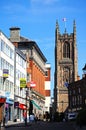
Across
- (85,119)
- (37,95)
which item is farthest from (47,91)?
(85,119)

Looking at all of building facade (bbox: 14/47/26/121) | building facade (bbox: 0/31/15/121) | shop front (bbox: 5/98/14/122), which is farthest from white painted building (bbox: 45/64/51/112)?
shop front (bbox: 5/98/14/122)

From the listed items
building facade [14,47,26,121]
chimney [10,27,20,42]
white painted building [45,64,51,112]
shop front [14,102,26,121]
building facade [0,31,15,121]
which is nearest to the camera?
building facade [0,31,15,121]

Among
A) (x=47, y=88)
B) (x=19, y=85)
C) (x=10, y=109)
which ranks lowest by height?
(x=10, y=109)

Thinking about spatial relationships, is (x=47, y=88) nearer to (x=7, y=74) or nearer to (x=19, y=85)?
(x=19, y=85)

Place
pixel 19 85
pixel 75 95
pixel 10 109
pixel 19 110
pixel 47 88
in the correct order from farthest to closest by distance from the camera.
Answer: pixel 47 88 < pixel 75 95 < pixel 19 110 < pixel 19 85 < pixel 10 109

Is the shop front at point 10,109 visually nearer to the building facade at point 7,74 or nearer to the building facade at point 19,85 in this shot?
the building facade at point 7,74

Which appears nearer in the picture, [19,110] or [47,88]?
[19,110]

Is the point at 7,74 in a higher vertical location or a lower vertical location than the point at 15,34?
lower

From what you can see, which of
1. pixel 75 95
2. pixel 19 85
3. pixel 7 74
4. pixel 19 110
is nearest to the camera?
pixel 7 74

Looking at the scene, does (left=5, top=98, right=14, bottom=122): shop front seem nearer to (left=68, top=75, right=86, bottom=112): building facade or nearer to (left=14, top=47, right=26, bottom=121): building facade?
(left=14, top=47, right=26, bottom=121): building facade

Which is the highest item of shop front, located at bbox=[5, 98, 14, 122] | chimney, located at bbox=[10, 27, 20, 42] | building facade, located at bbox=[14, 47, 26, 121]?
chimney, located at bbox=[10, 27, 20, 42]

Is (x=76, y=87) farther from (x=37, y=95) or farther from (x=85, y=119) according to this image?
(x=85, y=119)

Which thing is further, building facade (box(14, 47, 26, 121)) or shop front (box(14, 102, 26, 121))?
building facade (box(14, 47, 26, 121))

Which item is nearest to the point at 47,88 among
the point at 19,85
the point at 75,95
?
the point at 75,95
